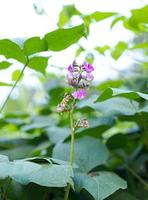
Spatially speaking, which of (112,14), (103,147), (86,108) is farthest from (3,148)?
(112,14)

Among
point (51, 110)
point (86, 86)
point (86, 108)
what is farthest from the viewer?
point (51, 110)

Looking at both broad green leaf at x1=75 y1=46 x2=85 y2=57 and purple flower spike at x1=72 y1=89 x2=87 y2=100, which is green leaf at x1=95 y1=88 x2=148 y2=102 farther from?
broad green leaf at x1=75 y1=46 x2=85 y2=57

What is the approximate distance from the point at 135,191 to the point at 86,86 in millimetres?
379

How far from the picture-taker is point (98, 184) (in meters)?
0.80

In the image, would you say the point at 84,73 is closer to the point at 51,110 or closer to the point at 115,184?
the point at 115,184

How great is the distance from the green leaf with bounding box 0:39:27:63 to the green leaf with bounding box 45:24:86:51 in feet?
0.22

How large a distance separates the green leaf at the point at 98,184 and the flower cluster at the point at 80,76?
18cm

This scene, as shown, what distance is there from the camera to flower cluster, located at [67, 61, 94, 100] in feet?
2.76

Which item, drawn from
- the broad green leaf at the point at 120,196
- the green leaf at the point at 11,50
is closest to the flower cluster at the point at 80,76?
the green leaf at the point at 11,50

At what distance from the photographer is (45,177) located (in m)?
0.71

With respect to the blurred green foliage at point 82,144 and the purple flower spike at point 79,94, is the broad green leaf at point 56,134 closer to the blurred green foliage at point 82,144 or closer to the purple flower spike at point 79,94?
the blurred green foliage at point 82,144

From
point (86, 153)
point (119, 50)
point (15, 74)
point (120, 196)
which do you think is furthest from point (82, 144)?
point (119, 50)

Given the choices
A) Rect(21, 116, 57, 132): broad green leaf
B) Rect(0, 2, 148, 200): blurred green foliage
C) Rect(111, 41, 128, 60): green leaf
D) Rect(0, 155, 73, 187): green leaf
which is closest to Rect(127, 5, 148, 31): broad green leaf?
Rect(0, 2, 148, 200): blurred green foliage

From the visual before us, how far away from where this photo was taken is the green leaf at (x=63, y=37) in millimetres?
870
